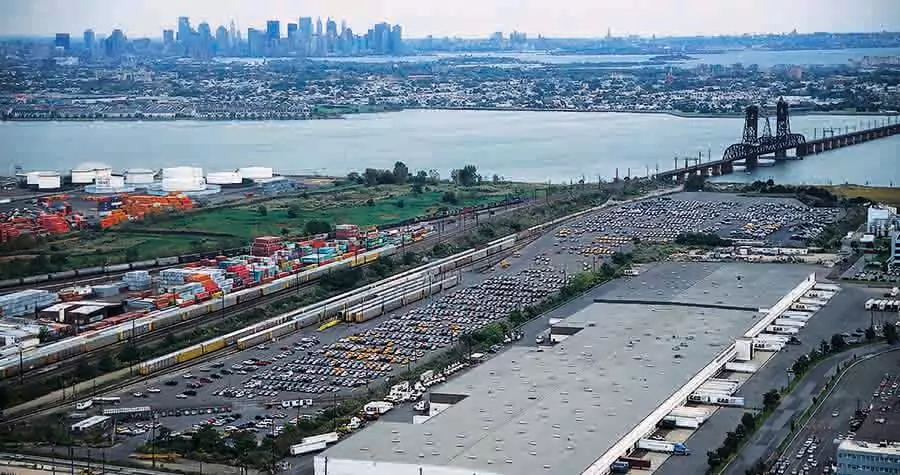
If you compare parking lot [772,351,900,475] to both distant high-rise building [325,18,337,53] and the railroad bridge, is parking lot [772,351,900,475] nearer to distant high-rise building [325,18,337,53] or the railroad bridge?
the railroad bridge

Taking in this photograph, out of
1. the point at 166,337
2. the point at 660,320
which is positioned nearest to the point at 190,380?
the point at 166,337

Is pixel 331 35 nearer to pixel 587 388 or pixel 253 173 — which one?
pixel 253 173

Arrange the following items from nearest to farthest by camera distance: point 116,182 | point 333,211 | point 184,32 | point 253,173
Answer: point 333,211, point 116,182, point 253,173, point 184,32

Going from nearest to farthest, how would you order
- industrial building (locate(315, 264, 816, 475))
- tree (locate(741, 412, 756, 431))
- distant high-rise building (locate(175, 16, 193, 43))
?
industrial building (locate(315, 264, 816, 475)) < tree (locate(741, 412, 756, 431)) < distant high-rise building (locate(175, 16, 193, 43))

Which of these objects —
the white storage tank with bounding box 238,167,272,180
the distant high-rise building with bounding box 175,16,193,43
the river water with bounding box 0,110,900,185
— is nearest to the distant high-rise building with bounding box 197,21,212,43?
the distant high-rise building with bounding box 175,16,193,43

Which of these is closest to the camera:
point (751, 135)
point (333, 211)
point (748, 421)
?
point (748, 421)

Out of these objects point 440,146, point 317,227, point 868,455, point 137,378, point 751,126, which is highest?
point 751,126

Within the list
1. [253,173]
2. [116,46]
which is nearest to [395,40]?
[116,46]

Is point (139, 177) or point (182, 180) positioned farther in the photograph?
point (139, 177)
